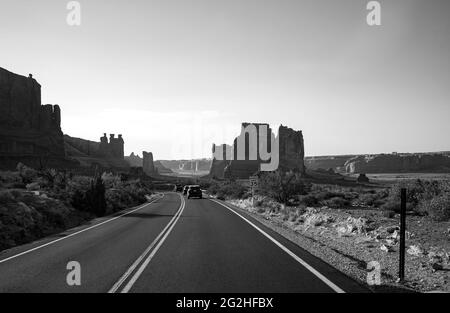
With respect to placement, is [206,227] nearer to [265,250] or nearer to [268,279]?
[265,250]

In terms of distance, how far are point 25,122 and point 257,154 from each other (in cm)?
8143

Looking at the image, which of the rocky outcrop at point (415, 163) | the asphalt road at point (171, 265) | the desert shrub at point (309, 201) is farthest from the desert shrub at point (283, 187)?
the rocky outcrop at point (415, 163)

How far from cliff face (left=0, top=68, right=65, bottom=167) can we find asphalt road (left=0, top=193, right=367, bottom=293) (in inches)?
3385

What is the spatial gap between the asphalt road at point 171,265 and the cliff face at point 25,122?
85980mm

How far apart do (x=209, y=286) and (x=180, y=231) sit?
8075mm

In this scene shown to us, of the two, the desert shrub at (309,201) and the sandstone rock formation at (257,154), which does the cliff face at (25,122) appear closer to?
the sandstone rock formation at (257,154)

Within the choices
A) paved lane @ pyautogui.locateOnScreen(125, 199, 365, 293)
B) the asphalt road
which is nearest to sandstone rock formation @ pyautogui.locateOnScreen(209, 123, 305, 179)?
the asphalt road

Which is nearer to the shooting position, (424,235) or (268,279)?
(268,279)

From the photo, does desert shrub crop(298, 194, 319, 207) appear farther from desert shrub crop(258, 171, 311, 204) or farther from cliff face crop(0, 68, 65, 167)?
cliff face crop(0, 68, 65, 167)

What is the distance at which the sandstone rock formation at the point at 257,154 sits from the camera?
5463 inches

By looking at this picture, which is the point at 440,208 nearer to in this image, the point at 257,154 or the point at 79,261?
the point at 79,261

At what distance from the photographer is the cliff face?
92750 mm

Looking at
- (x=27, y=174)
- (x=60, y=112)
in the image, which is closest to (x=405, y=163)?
(x=60, y=112)
